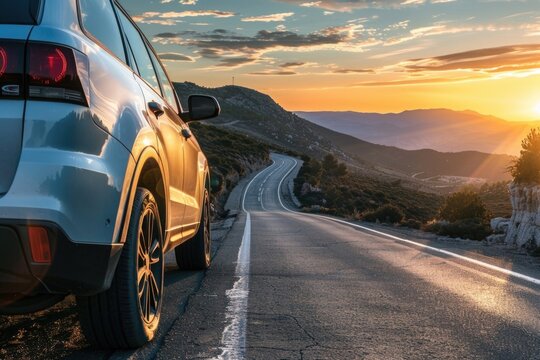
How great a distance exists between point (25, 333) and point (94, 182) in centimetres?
161

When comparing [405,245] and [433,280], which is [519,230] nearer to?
[405,245]

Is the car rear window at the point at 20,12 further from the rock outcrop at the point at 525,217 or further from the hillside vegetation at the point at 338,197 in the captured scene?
the hillside vegetation at the point at 338,197

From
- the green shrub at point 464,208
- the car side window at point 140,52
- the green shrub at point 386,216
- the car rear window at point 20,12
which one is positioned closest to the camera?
the car rear window at point 20,12

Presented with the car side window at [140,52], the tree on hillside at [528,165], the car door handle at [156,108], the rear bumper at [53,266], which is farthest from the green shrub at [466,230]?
the rear bumper at [53,266]

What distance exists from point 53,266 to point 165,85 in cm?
324

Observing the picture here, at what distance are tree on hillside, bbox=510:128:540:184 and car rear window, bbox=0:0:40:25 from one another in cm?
1336

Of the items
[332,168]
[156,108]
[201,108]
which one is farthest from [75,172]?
[332,168]

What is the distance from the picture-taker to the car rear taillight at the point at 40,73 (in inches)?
103

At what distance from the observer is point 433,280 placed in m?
6.81

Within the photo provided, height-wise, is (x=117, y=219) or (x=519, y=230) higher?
(x=117, y=219)

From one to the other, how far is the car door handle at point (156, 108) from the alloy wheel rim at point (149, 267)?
2.40 feet

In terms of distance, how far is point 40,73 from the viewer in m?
2.65

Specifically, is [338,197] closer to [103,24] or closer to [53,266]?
[103,24]

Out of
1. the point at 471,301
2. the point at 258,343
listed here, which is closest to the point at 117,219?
the point at 258,343
